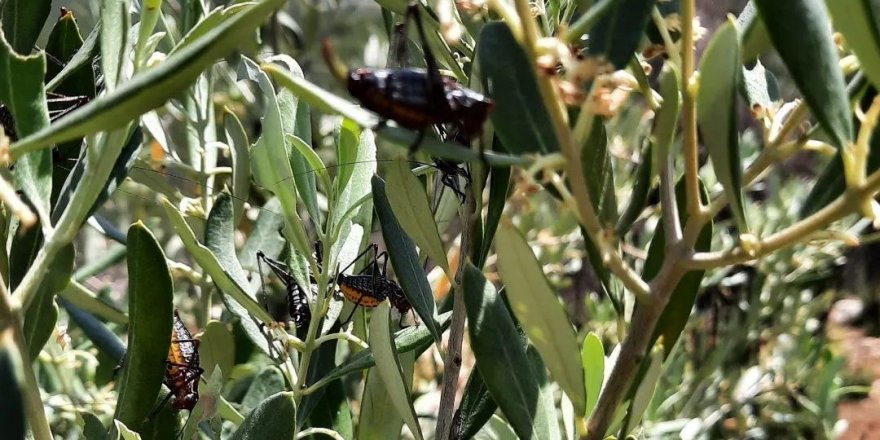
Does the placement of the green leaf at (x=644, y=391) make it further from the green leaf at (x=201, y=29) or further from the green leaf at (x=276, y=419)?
the green leaf at (x=201, y=29)

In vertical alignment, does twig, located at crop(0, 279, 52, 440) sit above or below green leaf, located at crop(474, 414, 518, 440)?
above

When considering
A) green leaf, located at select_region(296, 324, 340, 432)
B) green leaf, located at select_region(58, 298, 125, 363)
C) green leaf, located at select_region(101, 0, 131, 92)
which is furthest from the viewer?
green leaf, located at select_region(58, 298, 125, 363)

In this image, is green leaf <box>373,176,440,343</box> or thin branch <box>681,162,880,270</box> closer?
thin branch <box>681,162,880,270</box>

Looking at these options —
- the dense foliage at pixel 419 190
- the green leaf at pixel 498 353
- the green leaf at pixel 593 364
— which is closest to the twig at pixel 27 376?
the dense foliage at pixel 419 190

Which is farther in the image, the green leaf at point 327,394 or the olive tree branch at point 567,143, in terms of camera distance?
the green leaf at point 327,394

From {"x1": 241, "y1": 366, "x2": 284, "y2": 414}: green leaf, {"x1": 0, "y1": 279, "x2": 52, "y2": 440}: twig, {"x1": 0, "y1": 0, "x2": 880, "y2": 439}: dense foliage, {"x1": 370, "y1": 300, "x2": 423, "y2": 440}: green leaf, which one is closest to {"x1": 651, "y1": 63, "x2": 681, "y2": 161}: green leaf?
{"x1": 0, "y1": 0, "x2": 880, "y2": 439}: dense foliage

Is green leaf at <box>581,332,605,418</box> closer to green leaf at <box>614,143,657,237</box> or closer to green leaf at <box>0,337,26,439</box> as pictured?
green leaf at <box>614,143,657,237</box>
